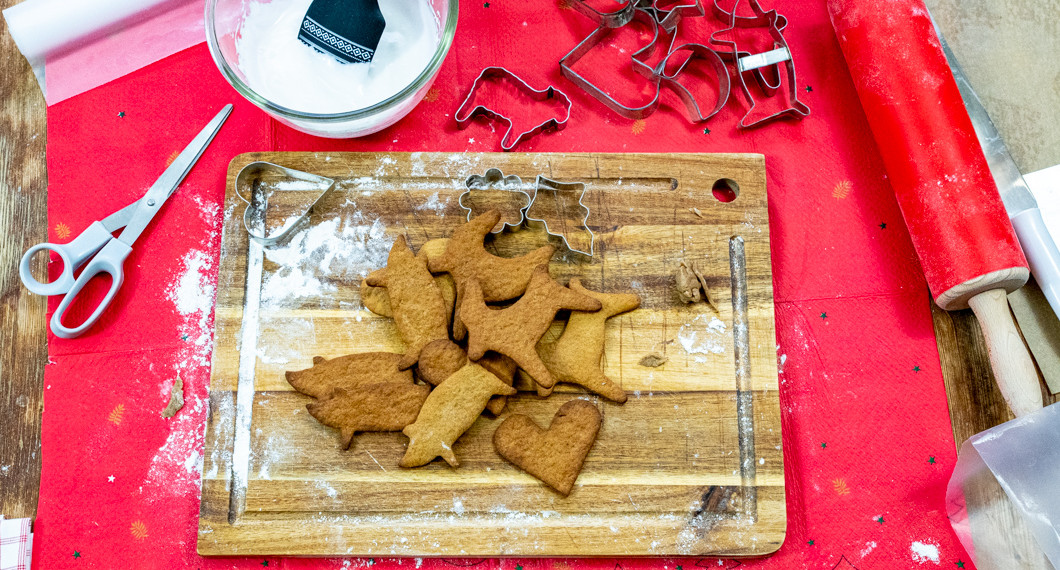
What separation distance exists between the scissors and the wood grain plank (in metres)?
0.09

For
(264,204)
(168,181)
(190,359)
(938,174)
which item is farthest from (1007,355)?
(168,181)

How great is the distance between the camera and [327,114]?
153 cm

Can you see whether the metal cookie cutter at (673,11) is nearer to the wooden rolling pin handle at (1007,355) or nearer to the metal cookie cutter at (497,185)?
the metal cookie cutter at (497,185)

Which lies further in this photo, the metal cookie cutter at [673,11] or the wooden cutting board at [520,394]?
the metal cookie cutter at [673,11]

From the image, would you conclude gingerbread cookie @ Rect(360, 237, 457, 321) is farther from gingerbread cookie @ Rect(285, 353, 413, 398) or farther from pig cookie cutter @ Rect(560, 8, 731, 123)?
pig cookie cutter @ Rect(560, 8, 731, 123)

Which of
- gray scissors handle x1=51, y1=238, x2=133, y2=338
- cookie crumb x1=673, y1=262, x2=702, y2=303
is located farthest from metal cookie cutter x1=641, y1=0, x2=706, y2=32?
gray scissors handle x1=51, y1=238, x2=133, y2=338

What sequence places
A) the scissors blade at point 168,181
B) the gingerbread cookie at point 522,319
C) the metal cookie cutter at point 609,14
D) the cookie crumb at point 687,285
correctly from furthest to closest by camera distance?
the metal cookie cutter at point 609,14 → the scissors blade at point 168,181 → the cookie crumb at point 687,285 → the gingerbread cookie at point 522,319

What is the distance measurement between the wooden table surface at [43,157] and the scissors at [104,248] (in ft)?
0.38

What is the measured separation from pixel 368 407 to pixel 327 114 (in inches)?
24.1

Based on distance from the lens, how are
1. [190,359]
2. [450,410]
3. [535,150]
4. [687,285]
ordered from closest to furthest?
[450,410]
[687,285]
[190,359]
[535,150]

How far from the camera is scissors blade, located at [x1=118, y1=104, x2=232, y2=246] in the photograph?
168cm

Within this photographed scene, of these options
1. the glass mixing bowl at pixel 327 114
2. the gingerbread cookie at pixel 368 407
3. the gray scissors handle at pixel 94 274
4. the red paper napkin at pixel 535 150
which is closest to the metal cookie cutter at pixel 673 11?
the red paper napkin at pixel 535 150

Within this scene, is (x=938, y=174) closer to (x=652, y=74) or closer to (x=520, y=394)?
(x=652, y=74)

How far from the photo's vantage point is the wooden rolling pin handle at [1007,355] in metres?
1.52
